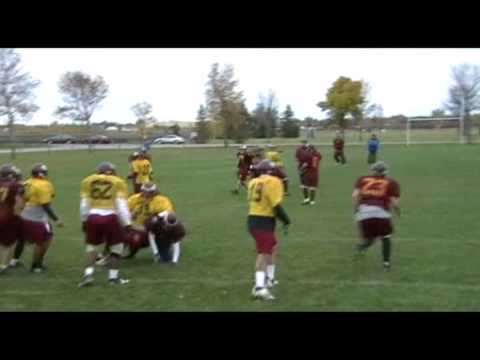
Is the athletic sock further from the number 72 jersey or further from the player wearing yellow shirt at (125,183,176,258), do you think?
the number 72 jersey

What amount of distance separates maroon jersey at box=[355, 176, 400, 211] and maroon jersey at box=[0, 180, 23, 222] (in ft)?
19.5

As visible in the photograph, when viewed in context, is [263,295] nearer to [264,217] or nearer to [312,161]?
[264,217]

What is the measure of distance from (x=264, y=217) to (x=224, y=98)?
6326 centimetres

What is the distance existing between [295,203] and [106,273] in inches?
386

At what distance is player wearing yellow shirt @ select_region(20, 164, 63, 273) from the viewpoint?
33.0 feet

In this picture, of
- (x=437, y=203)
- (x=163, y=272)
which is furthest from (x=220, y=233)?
(x=437, y=203)

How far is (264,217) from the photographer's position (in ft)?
28.2

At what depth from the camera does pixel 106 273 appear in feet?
33.3

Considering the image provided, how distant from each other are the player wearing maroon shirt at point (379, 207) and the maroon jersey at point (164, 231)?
3330 mm

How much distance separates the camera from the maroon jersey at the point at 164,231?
1077 centimetres

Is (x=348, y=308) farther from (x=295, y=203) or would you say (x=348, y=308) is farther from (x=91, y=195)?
(x=295, y=203)

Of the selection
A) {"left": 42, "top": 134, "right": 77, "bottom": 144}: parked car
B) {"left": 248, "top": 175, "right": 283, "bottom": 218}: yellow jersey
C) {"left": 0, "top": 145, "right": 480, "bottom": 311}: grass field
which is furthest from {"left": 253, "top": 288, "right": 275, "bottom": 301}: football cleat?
{"left": 42, "top": 134, "right": 77, "bottom": 144}: parked car

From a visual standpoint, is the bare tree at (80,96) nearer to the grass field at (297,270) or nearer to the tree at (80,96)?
the tree at (80,96)

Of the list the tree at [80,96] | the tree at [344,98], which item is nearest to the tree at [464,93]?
the tree at [344,98]
